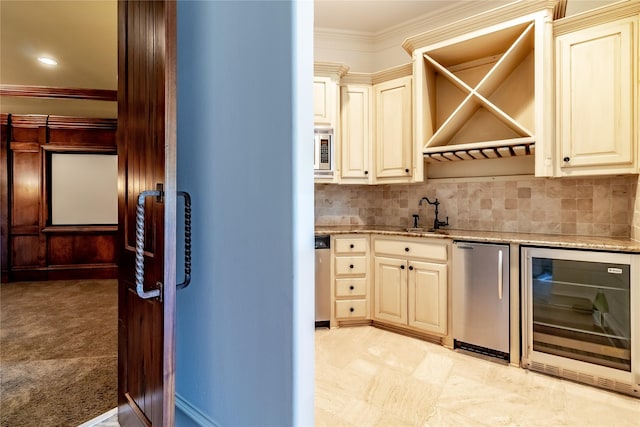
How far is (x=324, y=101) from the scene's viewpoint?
10.0 ft

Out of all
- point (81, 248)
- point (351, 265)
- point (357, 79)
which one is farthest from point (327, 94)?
point (81, 248)

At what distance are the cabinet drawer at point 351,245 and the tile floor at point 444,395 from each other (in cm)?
88

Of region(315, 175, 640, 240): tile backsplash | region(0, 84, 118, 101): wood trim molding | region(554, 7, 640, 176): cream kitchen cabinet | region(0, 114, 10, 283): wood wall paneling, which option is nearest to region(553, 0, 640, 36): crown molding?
region(554, 7, 640, 176): cream kitchen cabinet

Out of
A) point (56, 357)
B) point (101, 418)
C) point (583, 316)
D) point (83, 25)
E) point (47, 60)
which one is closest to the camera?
point (101, 418)

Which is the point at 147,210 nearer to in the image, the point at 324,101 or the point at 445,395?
the point at 445,395

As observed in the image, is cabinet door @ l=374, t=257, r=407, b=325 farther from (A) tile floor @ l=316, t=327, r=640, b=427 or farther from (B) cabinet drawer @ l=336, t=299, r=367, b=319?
(A) tile floor @ l=316, t=327, r=640, b=427

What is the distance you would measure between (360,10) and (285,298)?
10.3 ft

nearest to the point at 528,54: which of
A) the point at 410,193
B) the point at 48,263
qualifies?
the point at 410,193

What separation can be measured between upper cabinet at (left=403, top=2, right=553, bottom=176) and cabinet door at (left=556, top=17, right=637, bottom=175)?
9 cm

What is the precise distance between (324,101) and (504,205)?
6.35 ft

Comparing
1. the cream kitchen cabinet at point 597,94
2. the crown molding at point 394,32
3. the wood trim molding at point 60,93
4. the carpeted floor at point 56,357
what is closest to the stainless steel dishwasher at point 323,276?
the carpeted floor at point 56,357

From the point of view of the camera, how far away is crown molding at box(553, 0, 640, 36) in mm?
2008

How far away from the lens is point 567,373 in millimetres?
2051

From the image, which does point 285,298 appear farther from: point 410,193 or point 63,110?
point 63,110
